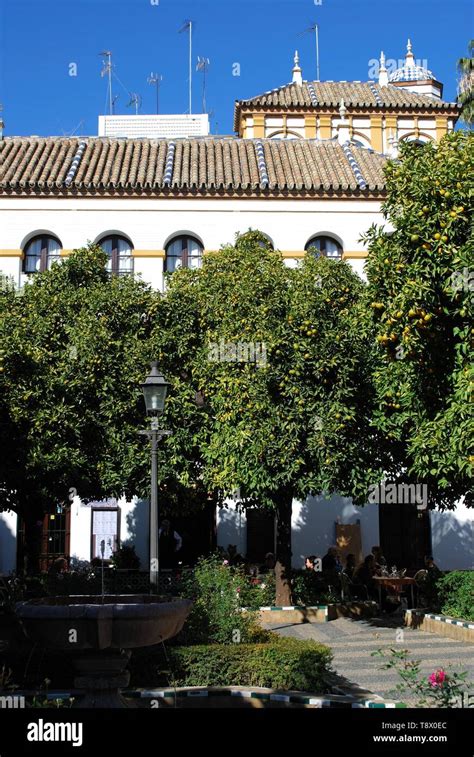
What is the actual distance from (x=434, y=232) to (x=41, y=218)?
17.2m

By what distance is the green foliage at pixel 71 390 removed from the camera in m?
17.9

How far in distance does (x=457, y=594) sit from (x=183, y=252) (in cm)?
1315

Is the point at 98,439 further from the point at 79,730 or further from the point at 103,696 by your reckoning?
the point at 79,730

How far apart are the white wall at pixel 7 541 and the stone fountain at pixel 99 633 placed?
17.3 m

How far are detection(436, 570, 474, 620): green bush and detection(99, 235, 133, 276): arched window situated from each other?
12.7 meters

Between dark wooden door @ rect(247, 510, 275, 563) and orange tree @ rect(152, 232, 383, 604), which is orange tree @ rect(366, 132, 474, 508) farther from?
dark wooden door @ rect(247, 510, 275, 563)

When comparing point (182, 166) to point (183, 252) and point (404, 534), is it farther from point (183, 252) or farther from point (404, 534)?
point (404, 534)

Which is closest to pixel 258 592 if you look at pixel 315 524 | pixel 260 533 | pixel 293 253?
pixel 260 533

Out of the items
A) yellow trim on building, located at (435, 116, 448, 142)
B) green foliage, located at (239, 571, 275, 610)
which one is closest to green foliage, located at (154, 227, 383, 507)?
green foliage, located at (239, 571, 275, 610)

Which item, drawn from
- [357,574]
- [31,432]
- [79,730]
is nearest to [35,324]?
[31,432]

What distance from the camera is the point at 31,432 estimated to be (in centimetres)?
1798

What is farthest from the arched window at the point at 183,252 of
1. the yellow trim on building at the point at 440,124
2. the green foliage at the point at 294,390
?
the yellow trim on building at the point at 440,124

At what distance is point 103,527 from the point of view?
25.2m

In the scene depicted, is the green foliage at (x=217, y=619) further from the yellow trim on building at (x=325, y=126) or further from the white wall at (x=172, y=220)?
the yellow trim on building at (x=325, y=126)
